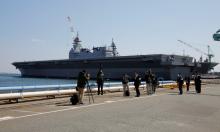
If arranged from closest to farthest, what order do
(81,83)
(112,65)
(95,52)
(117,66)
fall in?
(81,83), (117,66), (112,65), (95,52)

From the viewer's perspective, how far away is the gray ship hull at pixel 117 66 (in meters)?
87.0

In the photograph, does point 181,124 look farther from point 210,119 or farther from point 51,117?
point 51,117

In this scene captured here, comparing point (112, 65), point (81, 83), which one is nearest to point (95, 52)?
point (112, 65)

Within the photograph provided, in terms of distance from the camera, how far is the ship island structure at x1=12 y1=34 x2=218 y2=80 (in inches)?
3447

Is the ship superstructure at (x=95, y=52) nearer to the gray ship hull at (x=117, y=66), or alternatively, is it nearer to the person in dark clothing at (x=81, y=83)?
the gray ship hull at (x=117, y=66)

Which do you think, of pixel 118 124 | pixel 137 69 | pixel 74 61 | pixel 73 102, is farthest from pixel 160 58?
pixel 118 124

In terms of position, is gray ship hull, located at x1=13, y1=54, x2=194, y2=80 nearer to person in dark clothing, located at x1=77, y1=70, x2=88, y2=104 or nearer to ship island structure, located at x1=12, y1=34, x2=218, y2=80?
ship island structure, located at x1=12, y1=34, x2=218, y2=80

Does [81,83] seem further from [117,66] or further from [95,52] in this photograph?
[95,52]

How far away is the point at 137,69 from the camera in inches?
3681

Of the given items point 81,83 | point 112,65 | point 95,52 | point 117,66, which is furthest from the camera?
point 95,52

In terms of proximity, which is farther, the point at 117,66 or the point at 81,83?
the point at 117,66

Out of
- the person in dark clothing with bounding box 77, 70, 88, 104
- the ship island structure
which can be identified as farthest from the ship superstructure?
the person in dark clothing with bounding box 77, 70, 88, 104

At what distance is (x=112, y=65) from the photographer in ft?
331

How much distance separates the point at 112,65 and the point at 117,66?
Result: 6.36ft
